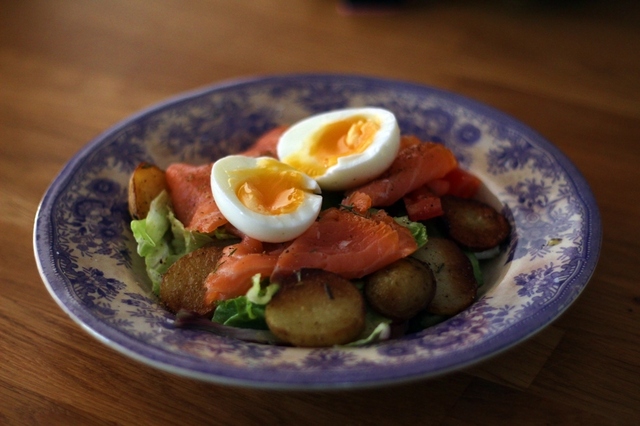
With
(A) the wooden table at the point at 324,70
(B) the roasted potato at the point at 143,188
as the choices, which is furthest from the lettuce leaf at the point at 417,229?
(B) the roasted potato at the point at 143,188

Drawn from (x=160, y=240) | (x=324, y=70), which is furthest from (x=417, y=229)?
(x=324, y=70)

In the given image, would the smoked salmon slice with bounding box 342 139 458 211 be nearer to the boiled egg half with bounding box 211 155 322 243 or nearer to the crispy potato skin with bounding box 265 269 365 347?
the boiled egg half with bounding box 211 155 322 243

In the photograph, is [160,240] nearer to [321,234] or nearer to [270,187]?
[270,187]

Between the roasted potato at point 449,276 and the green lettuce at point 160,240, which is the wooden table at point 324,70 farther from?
the green lettuce at point 160,240

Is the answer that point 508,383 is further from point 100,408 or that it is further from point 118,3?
point 118,3

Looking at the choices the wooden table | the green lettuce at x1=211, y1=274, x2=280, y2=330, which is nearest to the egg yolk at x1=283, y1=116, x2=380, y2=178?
the green lettuce at x1=211, y1=274, x2=280, y2=330
